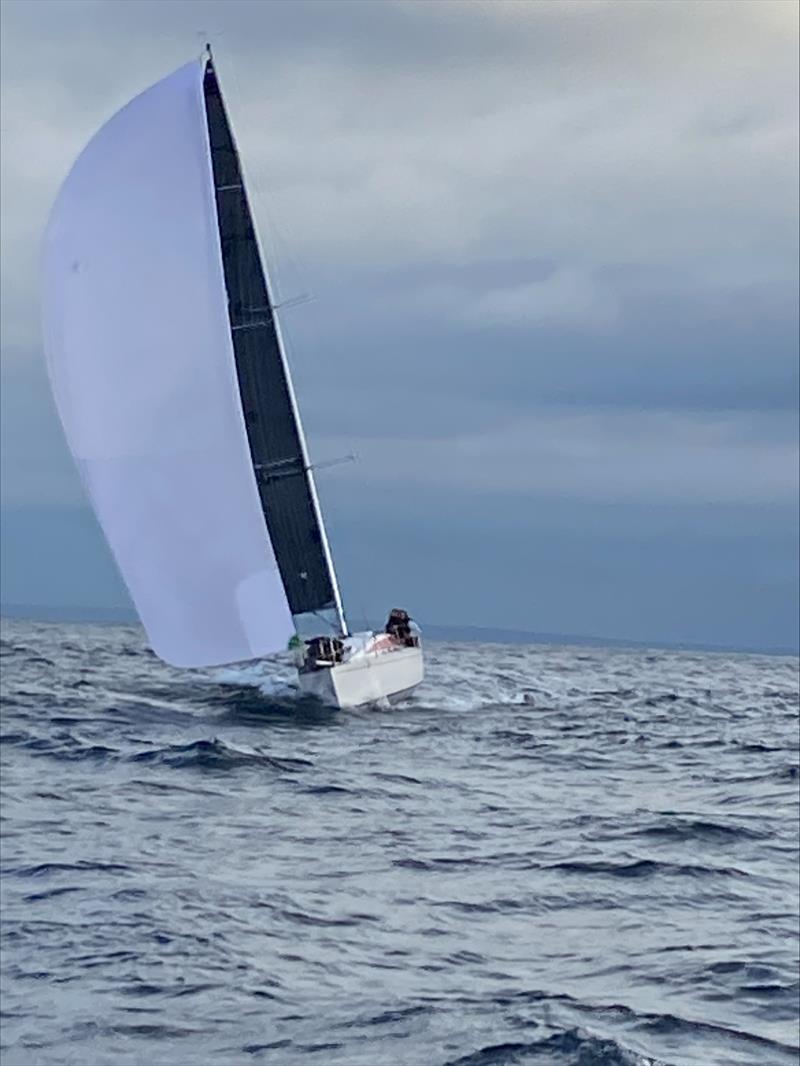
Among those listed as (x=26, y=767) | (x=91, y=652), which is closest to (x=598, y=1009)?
(x=26, y=767)

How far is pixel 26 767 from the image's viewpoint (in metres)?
18.2

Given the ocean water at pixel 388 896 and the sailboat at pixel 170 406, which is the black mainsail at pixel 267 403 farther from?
the ocean water at pixel 388 896

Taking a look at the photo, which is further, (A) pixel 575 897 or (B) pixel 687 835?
(B) pixel 687 835

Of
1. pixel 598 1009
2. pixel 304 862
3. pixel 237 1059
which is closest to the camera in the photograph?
pixel 237 1059

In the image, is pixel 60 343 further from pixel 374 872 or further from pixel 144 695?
pixel 374 872

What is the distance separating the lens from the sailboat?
84.7 feet

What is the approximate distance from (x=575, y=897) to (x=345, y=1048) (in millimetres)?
4107

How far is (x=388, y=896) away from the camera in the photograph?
1229cm

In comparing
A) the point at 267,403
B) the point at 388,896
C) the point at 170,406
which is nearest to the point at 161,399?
the point at 170,406

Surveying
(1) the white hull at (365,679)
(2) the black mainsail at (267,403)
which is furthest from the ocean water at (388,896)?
(2) the black mainsail at (267,403)

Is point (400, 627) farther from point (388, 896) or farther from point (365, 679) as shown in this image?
point (388, 896)

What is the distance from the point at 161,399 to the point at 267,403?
261 cm

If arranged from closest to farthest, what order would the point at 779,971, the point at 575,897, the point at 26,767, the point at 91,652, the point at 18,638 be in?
the point at 779,971 < the point at 575,897 < the point at 26,767 < the point at 91,652 < the point at 18,638

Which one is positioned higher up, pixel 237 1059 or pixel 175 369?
pixel 175 369
